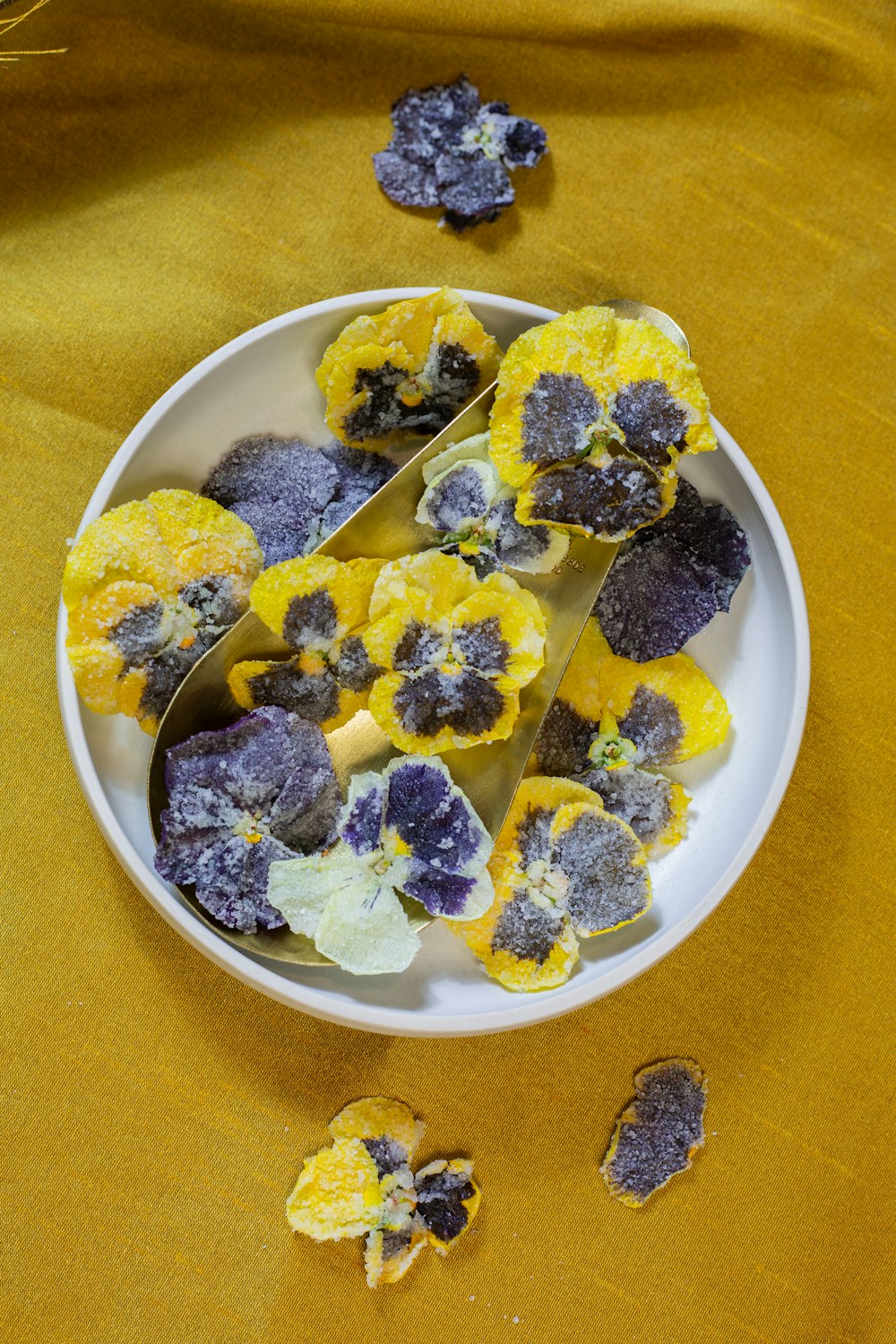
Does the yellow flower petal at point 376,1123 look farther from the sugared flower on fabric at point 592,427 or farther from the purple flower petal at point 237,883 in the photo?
the sugared flower on fabric at point 592,427

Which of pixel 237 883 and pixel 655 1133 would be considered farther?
pixel 655 1133

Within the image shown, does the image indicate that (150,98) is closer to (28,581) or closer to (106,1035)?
(28,581)

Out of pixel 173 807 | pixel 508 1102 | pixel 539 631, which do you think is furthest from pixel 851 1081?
pixel 173 807

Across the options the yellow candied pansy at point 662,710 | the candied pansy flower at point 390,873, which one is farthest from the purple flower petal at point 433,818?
the yellow candied pansy at point 662,710

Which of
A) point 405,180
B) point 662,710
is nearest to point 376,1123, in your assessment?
point 662,710

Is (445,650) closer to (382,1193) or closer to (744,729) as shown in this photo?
(744,729)

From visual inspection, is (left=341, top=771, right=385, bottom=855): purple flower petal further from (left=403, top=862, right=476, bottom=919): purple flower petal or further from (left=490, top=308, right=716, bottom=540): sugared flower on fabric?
(left=490, top=308, right=716, bottom=540): sugared flower on fabric
